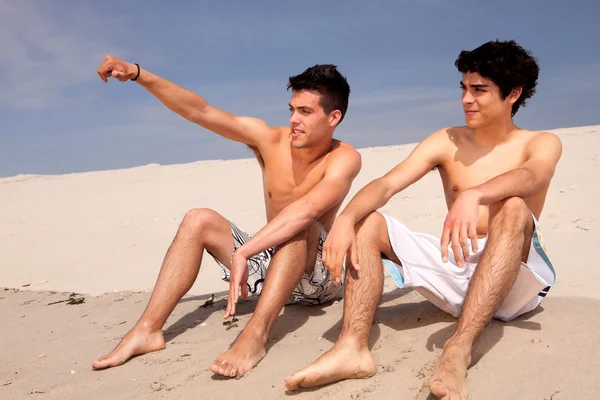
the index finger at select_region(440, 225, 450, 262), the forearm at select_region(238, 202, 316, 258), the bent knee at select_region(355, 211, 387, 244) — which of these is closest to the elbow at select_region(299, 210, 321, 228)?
the forearm at select_region(238, 202, 316, 258)

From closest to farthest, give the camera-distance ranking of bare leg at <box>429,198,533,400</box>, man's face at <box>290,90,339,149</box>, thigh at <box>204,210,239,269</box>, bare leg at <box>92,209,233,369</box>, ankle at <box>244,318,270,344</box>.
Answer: bare leg at <box>429,198,533,400</box>, ankle at <box>244,318,270,344</box>, bare leg at <box>92,209,233,369</box>, thigh at <box>204,210,239,269</box>, man's face at <box>290,90,339,149</box>

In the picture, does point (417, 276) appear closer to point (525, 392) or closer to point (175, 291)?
point (525, 392)

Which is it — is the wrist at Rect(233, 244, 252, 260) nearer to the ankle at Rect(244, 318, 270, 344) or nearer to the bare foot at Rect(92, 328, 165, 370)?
the ankle at Rect(244, 318, 270, 344)

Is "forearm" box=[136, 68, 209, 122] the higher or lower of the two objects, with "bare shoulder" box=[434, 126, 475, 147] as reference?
higher

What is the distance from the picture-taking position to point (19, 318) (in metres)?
4.39

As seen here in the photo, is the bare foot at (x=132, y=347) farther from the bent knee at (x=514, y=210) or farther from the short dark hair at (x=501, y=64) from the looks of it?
the short dark hair at (x=501, y=64)

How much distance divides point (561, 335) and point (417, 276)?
27.3 inches

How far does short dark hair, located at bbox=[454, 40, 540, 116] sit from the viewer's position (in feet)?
10.4

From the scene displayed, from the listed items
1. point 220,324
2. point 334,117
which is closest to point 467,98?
point 334,117

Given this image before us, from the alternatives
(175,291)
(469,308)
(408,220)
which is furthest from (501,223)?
(408,220)

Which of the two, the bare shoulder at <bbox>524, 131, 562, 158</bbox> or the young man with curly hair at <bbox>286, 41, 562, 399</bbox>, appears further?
the bare shoulder at <bbox>524, 131, 562, 158</bbox>

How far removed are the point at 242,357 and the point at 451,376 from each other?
3.28ft

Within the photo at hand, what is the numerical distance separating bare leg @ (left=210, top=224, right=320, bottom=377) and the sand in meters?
0.07

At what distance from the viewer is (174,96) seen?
3.50m
